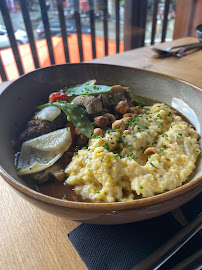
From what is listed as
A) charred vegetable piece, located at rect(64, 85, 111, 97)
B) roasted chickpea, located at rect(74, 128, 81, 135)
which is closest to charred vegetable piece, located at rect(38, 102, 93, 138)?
roasted chickpea, located at rect(74, 128, 81, 135)

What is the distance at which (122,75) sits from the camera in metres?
2.11

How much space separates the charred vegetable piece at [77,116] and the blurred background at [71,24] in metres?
2.45

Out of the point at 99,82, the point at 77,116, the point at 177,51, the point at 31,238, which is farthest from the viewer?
the point at 177,51

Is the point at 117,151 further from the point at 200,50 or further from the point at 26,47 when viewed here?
the point at 26,47

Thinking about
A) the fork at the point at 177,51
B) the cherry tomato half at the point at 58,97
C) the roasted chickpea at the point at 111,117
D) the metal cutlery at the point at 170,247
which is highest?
the cherry tomato half at the point at 58,97

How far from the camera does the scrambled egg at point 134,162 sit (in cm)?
123

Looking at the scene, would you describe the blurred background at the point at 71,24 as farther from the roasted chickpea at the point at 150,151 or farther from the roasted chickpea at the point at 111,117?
the roasted chickpea at the point at 150,151

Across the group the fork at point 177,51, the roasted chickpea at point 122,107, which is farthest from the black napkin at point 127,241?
the fork at point 177,51

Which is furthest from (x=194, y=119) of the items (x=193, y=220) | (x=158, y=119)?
(x=193, y=220)

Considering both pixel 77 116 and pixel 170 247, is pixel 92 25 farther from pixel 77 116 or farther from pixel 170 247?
pixel 170 247

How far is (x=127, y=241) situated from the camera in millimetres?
1126

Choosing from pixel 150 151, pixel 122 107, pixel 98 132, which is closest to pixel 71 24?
pixel 122 107

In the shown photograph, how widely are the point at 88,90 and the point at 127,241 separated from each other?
3.65 feet

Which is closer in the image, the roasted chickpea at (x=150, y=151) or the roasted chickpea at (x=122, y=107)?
the roasted chickpea at (x=150, y=151)
